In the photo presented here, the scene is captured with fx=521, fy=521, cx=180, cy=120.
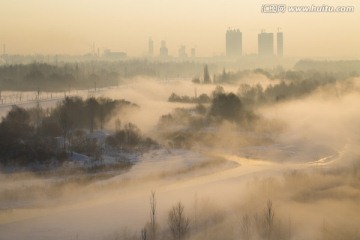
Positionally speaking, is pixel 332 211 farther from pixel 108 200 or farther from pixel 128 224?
pixel 108 200

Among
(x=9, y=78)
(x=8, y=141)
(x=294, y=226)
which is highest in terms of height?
(x=9, y=78)

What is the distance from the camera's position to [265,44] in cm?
3994

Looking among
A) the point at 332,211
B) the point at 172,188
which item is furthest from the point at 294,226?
the point at 172,188

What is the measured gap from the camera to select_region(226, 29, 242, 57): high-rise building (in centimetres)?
3966

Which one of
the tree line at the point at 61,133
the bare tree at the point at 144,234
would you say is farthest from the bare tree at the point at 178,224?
the tree line at the point at 61,133

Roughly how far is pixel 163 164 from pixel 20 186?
2974mm

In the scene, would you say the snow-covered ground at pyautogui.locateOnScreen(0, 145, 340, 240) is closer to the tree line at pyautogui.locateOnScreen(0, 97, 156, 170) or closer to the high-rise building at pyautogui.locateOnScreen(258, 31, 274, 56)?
the tree line at pyautogui.locateOnScreen(0, 97, 156, 170)

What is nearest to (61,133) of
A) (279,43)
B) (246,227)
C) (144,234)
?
(144,234)

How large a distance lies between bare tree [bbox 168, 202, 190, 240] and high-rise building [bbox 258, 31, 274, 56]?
106ft

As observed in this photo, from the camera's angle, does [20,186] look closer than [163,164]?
Yes

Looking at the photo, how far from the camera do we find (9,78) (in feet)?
82.4

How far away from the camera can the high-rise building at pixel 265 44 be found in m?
38.1

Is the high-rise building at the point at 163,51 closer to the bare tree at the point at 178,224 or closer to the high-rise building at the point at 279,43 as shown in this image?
the high-rise building at the point at 279,43

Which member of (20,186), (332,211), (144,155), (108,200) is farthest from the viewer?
(144,155)
